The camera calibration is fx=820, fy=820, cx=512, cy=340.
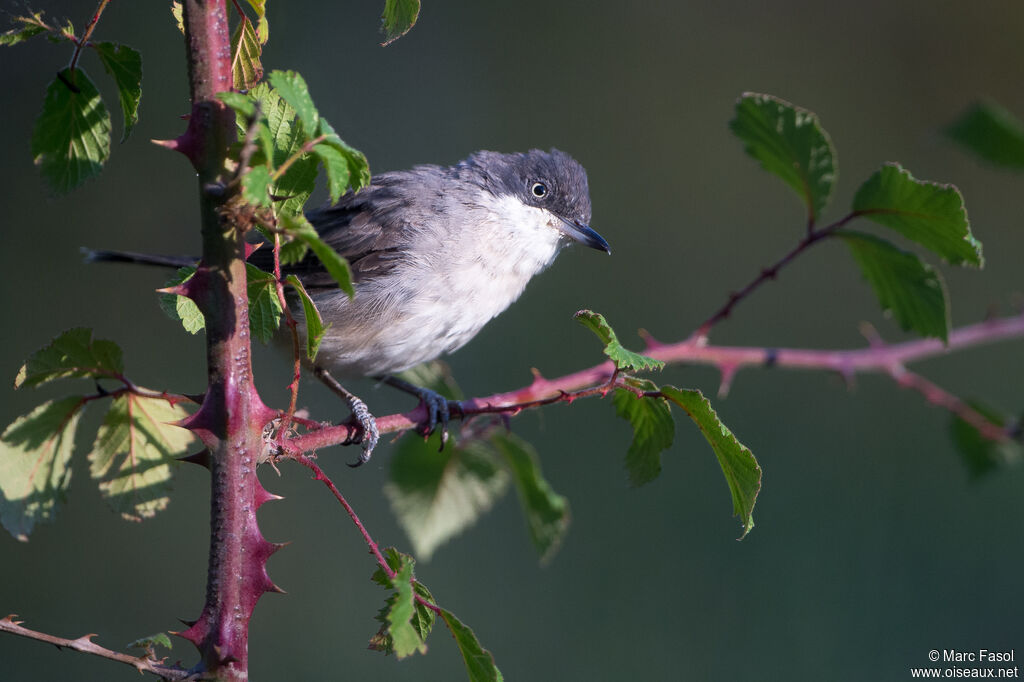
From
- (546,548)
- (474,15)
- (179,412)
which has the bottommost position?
(546,548)

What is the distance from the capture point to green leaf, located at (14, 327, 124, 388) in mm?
1428

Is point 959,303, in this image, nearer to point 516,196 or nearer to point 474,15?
point 516,196

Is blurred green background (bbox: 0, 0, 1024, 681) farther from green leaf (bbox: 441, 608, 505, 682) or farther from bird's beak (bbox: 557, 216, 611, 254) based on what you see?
green leaf (bbox: 441, 608, 505, 682)

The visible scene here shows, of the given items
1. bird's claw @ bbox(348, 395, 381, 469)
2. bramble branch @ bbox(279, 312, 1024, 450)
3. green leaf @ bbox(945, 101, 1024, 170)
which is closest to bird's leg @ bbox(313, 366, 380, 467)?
bird's claw @ bbox(348, 395, 381, 469)

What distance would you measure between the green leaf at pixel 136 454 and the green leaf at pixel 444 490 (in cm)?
84

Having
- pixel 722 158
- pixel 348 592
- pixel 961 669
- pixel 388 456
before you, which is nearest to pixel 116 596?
pixel 348 592

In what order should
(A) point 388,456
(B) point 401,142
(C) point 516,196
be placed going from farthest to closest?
(B) point 401,142 → (C) point 516,196 → (A) point 388,456

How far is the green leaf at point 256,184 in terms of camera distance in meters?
0.96

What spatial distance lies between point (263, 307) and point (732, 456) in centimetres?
80

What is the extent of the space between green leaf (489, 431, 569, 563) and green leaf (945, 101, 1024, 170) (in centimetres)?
130

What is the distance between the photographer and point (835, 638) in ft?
15.0

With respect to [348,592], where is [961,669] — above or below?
above

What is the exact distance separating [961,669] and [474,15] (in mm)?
7959

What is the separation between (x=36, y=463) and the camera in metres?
1.54
